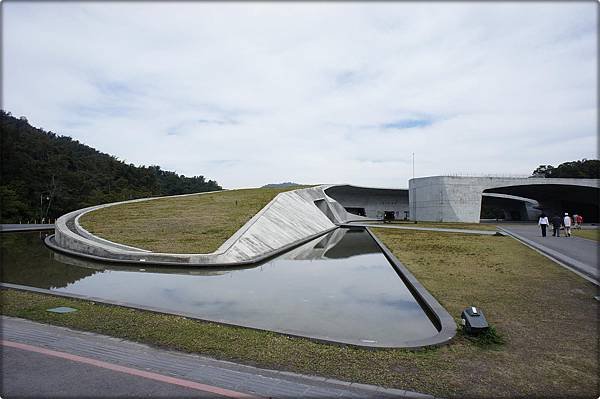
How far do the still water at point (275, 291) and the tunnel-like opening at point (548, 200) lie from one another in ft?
129

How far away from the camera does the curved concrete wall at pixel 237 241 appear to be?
39.5ft

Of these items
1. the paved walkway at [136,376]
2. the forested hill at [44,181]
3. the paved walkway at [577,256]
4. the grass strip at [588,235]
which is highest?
the forested hill at [44,181]

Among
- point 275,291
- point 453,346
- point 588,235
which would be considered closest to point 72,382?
point 453,346

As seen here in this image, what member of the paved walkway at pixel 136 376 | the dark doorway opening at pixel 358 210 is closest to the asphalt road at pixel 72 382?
the paved walkway at pixel 136 376

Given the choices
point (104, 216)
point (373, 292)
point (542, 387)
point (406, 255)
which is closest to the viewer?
point (542, 387)

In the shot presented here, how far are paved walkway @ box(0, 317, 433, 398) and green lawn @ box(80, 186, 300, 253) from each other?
8.12 meters

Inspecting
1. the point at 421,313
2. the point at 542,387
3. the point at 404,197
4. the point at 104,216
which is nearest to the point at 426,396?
the point at 542,387

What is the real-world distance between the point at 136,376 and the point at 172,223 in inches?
595

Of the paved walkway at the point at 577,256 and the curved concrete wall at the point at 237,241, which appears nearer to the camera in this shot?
the paved walkway at the point at 577,256

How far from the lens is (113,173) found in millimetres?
59438

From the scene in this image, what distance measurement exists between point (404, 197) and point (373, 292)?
171 feet

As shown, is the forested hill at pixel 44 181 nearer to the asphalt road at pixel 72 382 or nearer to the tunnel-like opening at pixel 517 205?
the asphalt road at pixel 72 382

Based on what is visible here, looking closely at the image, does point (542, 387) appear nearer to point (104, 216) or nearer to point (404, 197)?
point (104, 216)

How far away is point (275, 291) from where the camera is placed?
343 inches
